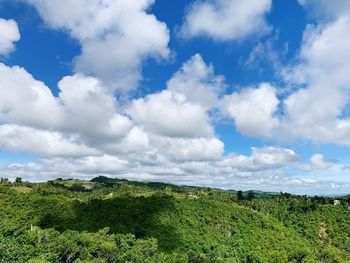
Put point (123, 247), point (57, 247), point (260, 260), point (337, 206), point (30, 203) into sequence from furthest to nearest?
point (337, 206) < point (30, 203) < point (260, 260) < point (123, 247) < point (57, 247)

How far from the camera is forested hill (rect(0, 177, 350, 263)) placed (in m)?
103

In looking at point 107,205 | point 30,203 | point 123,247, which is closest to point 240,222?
point 107,205


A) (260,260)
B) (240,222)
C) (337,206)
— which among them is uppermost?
(337,206)

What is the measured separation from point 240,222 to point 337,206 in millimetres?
62644

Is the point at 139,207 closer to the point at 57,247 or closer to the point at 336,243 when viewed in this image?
the point at 57,247

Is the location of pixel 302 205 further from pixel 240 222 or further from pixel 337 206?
pixel 240 222

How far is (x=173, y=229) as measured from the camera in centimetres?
15262

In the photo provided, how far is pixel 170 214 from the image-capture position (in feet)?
540

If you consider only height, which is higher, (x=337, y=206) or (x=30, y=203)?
(x=337, y=206)

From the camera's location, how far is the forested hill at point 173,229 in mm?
103250

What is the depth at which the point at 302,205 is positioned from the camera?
650 ft

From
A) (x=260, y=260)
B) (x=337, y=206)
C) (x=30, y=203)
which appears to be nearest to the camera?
(x=260, y=260)

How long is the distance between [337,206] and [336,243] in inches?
1315

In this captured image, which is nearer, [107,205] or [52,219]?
[52,219]
